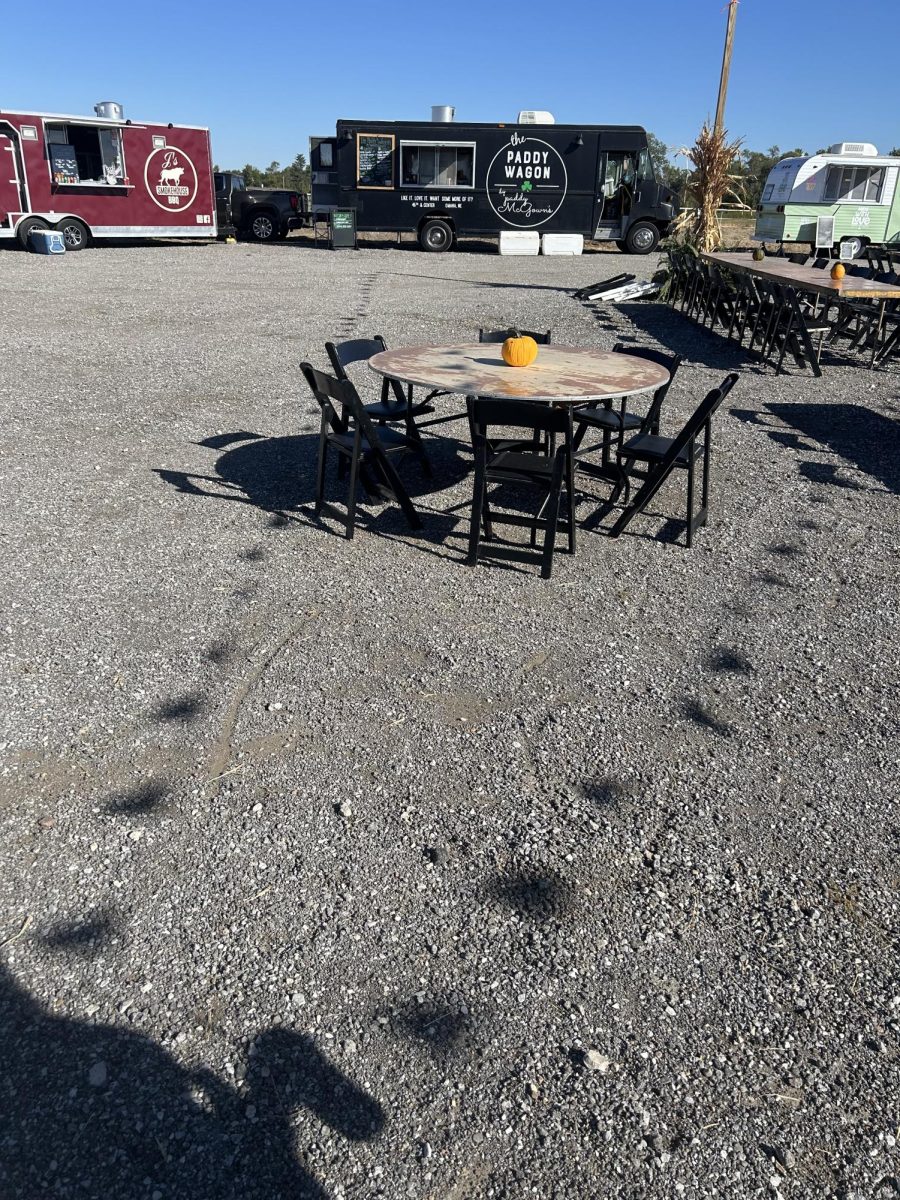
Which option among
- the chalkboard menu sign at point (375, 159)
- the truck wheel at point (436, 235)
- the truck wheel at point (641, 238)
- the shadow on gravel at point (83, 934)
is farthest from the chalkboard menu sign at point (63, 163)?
the shadow on gravel at point (83, 934)

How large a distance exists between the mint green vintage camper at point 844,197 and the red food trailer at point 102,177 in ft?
42.7

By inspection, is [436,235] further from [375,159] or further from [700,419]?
[700,419]

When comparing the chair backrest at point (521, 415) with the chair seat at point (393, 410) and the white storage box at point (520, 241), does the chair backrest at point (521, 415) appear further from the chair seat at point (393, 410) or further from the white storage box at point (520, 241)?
the white storage box at point (520, 241)

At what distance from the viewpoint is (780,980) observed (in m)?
1.92

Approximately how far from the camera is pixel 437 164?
63.0ft

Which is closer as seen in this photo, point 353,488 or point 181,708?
point 181,708

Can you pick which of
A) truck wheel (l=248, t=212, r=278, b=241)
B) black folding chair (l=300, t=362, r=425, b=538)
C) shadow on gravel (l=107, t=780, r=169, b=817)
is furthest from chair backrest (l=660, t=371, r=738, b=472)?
truck wheel (l=248, t=212, r=278, b=241)

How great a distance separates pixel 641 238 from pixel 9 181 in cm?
1384

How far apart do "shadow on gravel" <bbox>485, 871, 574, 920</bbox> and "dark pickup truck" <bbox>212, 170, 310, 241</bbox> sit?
22598mm

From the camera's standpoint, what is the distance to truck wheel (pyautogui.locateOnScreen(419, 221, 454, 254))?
65.6 ft

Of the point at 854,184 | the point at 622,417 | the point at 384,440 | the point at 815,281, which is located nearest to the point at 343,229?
the point at 854,184

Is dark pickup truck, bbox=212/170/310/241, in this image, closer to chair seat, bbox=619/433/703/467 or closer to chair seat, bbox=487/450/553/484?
chair seat, bbox=619/433/703/467

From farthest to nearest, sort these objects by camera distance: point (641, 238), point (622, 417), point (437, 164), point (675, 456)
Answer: point (641, 238) → point (437, 164) → point (622, 417) → point (675, 456)


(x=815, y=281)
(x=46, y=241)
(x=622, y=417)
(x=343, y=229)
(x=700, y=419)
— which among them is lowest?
(x=622, y=417)
